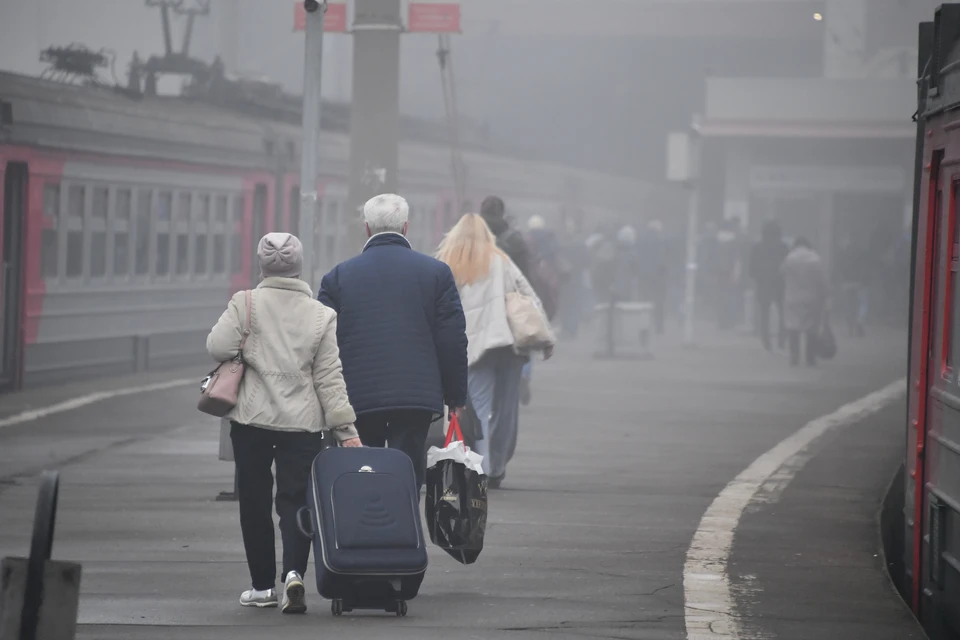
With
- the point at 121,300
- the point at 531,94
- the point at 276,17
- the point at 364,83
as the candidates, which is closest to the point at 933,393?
the point at 364,83

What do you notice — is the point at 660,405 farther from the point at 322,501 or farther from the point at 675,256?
the point at 675,256

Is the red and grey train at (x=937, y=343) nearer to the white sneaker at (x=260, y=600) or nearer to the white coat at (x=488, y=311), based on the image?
the white sneaker at (x=260, y=600)

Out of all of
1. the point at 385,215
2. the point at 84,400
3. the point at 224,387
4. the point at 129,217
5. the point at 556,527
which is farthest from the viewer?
the point at 129,217

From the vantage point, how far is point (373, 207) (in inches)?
282

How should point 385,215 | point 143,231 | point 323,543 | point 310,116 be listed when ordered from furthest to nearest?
point 143,231, point 310,116, point 385,215, point 323,543

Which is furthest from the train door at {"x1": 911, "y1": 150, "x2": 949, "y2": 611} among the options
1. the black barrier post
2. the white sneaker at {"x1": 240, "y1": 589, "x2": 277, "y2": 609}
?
the black barrier post

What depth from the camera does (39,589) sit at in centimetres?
437

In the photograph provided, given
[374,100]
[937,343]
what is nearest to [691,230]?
[374,100]

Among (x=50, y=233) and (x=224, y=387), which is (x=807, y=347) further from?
(x=224, y=387)

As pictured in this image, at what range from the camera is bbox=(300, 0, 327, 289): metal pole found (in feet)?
32.4

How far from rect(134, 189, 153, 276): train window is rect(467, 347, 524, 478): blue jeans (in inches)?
334

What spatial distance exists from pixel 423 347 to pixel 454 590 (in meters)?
0.92

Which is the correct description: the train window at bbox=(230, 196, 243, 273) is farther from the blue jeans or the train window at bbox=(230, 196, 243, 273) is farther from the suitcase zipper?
the suitcase zipper

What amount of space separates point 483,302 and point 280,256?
10.7ft
